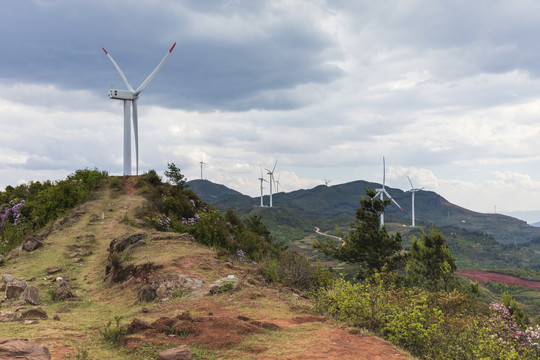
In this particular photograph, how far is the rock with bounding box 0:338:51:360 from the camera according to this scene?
646 centimetres

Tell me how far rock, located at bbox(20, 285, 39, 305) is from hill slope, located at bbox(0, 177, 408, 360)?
340 millimetres

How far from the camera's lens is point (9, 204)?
3453 cm

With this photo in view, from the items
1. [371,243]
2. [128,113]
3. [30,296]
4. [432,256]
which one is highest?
[128,113]

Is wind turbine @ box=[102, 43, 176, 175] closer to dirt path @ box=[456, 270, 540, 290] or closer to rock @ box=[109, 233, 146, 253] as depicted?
rock @ box=[109, 233, 146, 253]

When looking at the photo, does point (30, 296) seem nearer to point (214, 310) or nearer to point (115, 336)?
point (115, 336)

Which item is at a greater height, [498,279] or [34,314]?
[34,314]

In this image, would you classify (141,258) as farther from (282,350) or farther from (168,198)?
(168,198)

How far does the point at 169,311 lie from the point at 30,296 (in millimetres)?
6072

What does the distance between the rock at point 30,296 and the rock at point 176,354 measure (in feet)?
28.3

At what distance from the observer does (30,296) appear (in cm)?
1373

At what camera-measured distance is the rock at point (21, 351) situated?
6461 mm

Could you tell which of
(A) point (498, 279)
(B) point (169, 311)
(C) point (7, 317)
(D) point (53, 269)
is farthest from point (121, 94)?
(A) point (498, 279)

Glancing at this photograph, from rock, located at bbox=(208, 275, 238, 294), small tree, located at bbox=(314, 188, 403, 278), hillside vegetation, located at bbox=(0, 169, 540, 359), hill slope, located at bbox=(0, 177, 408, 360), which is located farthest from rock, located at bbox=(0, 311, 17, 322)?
small tree, located at bbox=(314, 188, 403, 278)

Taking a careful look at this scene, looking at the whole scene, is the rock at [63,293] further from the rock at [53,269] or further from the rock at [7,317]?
the rock at [53,269]
